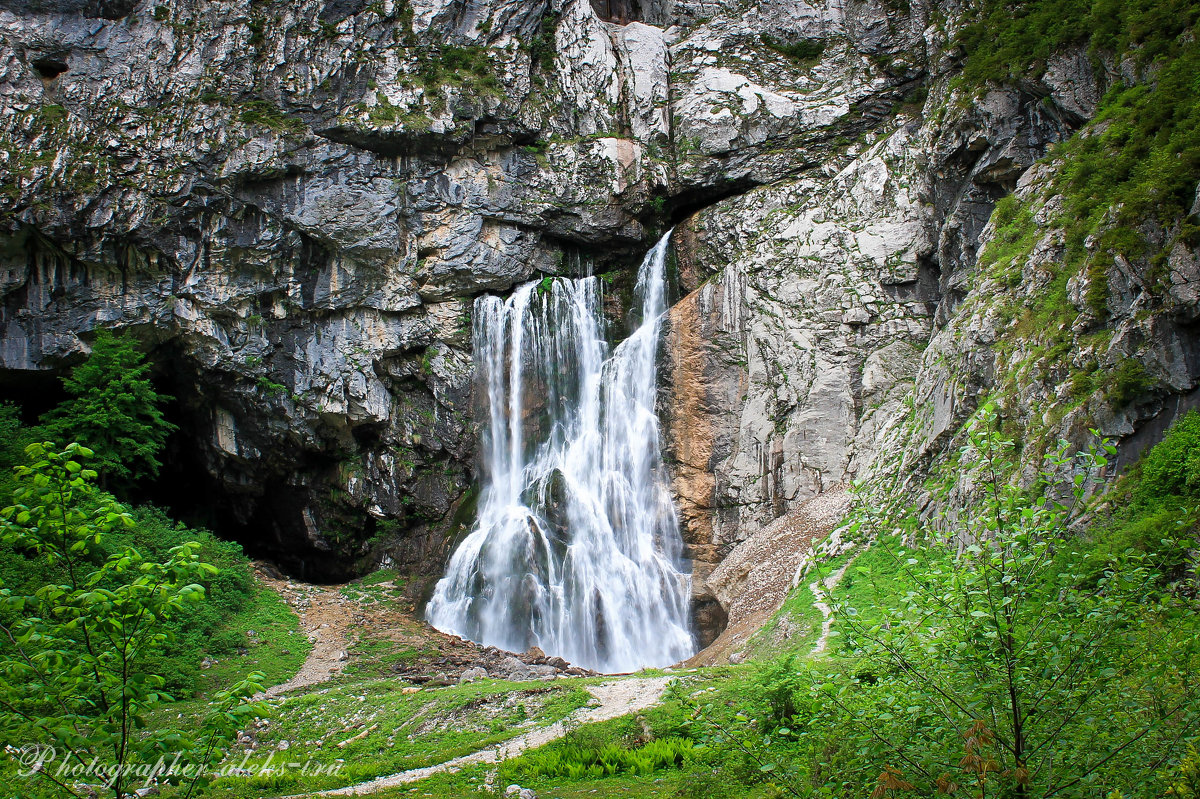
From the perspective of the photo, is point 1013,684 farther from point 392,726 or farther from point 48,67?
point 48,67

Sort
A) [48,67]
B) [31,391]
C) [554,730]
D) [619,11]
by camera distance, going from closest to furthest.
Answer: [554,730] < [48,67] < [31,391] < [619,11]

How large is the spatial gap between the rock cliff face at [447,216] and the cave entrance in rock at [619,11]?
2403mm

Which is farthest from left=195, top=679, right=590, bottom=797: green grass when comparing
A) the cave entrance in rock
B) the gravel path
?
the cave entrance in rock

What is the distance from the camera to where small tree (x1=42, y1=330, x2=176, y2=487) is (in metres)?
21.7

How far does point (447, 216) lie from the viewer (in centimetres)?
2656

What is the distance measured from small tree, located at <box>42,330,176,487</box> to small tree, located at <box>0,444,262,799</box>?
68.6ft

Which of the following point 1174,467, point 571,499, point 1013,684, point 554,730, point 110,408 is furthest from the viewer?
point 571,499

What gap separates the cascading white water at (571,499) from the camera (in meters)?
21.3

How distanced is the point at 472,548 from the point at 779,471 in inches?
408

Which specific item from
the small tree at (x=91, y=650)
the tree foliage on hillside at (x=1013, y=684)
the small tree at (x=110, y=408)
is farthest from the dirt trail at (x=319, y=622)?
the tree foliage on hillside at (x=1013, y=684)

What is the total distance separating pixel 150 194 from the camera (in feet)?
76.1

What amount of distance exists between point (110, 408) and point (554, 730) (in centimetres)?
1868

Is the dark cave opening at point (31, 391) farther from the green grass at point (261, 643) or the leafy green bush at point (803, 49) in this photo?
the leafy green bush at point (803, 49)

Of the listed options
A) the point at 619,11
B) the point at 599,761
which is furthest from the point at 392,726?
the point at 619,11
